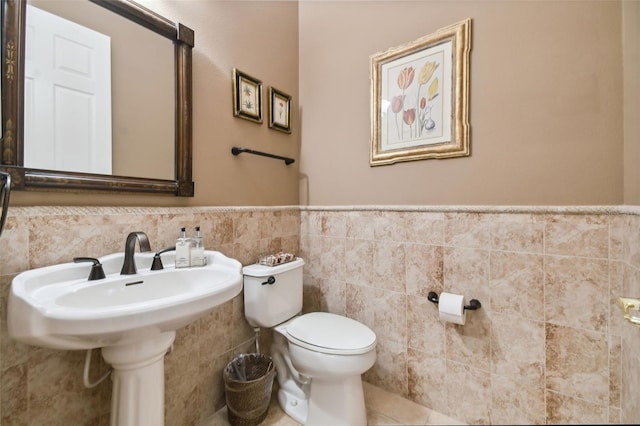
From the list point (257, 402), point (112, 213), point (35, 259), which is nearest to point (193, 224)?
point (112, 213)

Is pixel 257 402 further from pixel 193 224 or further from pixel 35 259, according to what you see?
pixel 35 259

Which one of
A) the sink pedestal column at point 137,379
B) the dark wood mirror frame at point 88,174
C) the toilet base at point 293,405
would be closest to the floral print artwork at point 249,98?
the dark wood mirror frame at point 88,174

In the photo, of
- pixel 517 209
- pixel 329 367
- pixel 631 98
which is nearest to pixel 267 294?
pixel 329 367

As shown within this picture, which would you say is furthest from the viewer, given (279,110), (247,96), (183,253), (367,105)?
(279,110)

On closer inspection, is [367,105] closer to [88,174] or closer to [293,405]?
[88,174]

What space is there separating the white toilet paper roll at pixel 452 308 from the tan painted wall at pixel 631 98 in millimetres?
709

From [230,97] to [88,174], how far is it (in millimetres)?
781

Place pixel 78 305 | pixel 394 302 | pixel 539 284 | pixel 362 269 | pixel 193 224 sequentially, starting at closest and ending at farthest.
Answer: pixel 78 305 → pixel 539 284 → pixel 193 224 → pixel 394 302 → pixel 362 269

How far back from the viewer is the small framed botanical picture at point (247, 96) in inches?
57.2

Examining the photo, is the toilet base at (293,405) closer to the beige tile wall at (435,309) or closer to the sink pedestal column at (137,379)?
the beige tile wall at (435,309)

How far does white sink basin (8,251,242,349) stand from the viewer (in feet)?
1.91

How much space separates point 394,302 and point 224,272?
0.97 meters

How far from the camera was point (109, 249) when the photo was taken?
1000 millimetres

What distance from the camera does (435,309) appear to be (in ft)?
4.45
